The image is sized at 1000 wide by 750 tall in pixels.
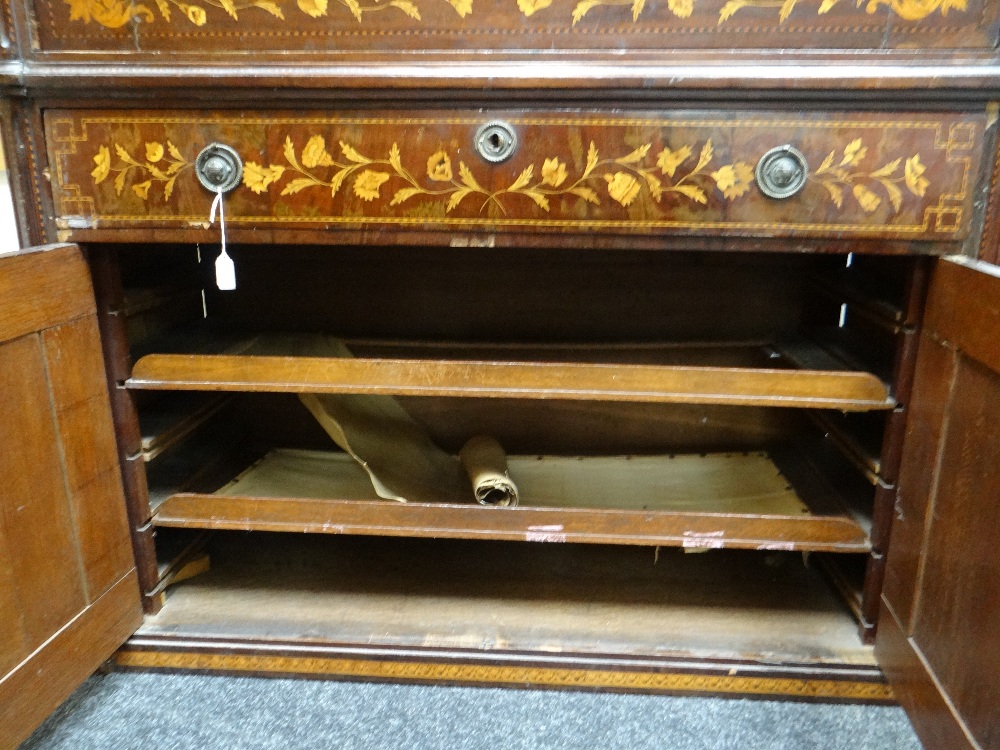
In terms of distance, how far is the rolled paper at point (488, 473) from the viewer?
1.13m

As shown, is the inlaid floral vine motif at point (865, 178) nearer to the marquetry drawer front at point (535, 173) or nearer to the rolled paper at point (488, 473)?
the marquetry drawer front at point (535, 173)

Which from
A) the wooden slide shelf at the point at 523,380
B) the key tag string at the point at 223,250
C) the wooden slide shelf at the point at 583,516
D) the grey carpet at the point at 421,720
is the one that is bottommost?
the grey carpet at the point at 421,720

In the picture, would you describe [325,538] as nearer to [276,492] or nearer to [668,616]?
[276,492]

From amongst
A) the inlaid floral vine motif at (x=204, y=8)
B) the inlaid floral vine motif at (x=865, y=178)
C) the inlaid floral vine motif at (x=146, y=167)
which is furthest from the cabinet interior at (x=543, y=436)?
the inlaid floral vine motif at (x=204, y=8)

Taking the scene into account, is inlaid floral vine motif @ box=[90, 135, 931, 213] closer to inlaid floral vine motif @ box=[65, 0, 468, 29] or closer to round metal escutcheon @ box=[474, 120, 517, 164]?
round metal escutcheon @ box=[474, 120, 517, 164]

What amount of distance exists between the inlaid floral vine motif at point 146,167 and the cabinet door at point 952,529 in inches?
37.0

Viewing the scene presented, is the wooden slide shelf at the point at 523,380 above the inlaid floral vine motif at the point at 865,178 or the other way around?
the other way around

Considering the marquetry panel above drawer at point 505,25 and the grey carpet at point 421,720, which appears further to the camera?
the grey carpet at point 421,720

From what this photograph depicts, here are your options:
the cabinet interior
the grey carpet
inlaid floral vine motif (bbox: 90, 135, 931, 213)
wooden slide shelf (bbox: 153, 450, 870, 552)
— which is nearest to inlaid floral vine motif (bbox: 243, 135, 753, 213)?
inlaid floral vine motif (bbox: 90, 135, 931, 213)

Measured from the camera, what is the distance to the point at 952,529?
0.80 metres

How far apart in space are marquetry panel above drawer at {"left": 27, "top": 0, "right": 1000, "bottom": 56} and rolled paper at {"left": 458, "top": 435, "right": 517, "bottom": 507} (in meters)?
0.64

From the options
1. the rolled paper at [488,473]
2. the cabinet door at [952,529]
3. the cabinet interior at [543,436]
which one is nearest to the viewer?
the cabinet door at [952,529]

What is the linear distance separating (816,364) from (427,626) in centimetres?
72

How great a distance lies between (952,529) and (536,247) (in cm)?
62
